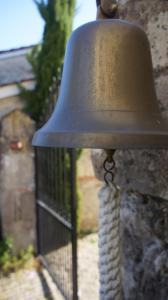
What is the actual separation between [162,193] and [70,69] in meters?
0.40

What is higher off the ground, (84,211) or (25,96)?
(25,96)

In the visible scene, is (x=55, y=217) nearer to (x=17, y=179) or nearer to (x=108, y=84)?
(x=17, y=179)

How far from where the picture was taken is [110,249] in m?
0.80

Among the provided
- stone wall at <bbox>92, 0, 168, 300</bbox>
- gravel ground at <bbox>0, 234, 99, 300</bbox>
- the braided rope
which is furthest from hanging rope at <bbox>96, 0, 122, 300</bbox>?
gravel ground at <bbox>0, 234, 99, 300</bbox>

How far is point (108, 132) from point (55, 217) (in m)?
2.07

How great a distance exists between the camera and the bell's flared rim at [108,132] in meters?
0.61

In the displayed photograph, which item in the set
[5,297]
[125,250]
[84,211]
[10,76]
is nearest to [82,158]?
[84,211]

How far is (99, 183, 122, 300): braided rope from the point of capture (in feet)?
2.61

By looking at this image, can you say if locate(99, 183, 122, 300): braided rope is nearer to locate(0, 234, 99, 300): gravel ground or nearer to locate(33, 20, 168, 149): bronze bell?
locate(33, 20, 168, 149): bronze bell

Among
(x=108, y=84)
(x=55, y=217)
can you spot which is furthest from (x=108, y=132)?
(x=55, y=217)

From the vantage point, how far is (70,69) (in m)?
0.80

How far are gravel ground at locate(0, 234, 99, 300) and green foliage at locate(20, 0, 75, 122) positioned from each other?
5.21 ft

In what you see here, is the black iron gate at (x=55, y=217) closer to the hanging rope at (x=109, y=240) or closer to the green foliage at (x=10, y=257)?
the green foliage at (x=10, y=257)

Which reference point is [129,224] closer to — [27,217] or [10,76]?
[27,217]
